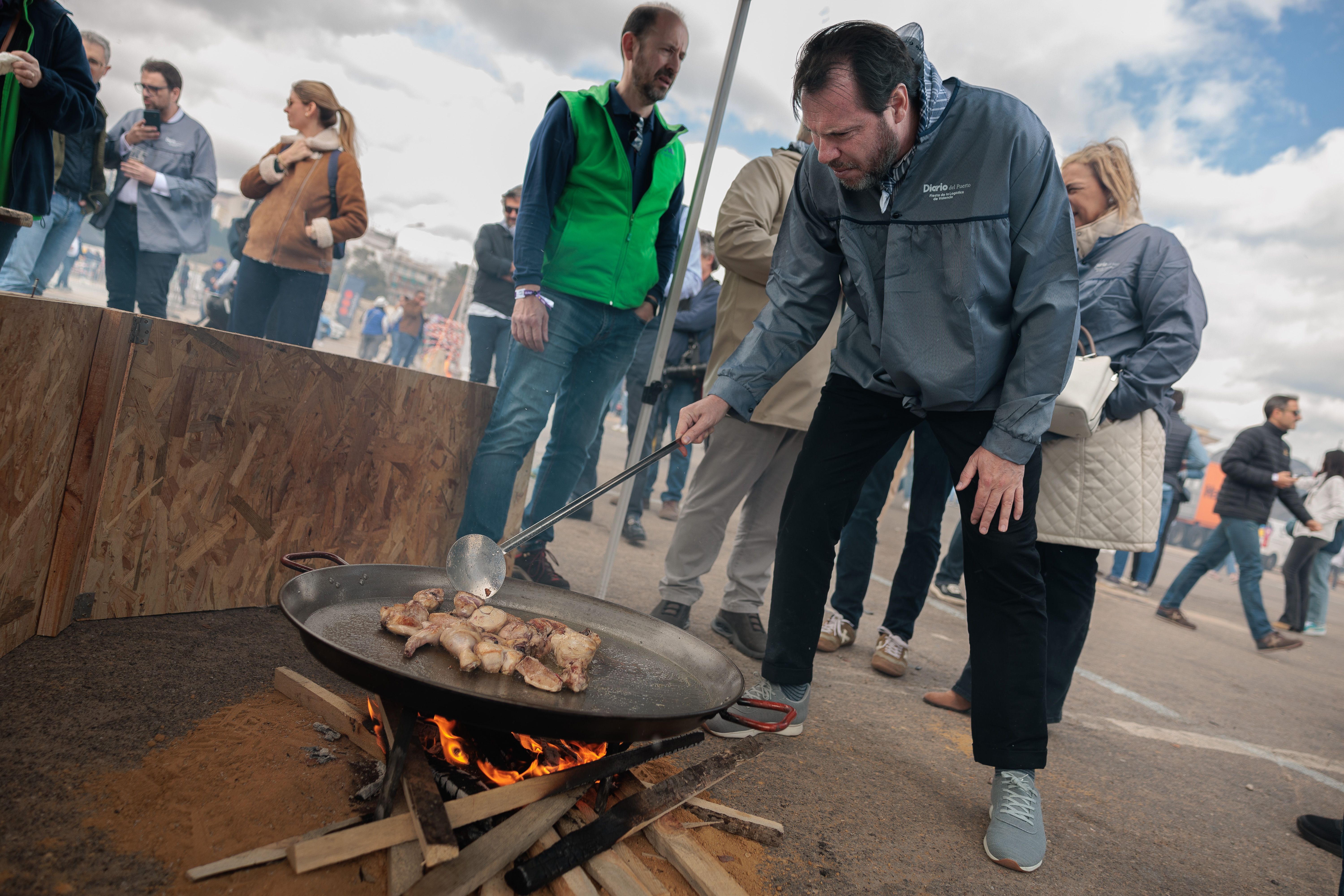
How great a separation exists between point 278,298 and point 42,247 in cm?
243

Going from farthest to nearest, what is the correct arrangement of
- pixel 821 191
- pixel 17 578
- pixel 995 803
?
pixel 821 191 → pixel 995 803 → pixel 17 578

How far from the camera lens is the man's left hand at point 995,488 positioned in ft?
6.98

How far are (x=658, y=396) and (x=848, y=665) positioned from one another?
5.28 ft

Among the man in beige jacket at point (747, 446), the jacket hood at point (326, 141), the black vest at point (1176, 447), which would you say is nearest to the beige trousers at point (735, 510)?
the man in beige jacket at point (747, 446)

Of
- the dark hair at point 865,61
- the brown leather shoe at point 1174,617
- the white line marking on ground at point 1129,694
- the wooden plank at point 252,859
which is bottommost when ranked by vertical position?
the wooden plank at point 252,859

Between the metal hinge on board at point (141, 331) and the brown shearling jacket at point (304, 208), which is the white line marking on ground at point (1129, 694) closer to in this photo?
the metal hinge on board at point (141, 331)

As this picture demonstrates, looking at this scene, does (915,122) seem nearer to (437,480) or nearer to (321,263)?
(437,480)

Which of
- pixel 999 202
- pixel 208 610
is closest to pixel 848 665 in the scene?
pixel 999 202

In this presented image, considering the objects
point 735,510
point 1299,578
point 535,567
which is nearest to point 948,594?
point 735,510

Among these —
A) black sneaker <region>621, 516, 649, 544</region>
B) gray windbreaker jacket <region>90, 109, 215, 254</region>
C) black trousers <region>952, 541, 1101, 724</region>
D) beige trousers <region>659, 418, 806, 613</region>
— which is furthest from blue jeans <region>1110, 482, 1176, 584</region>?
gray windbreaker jacket <region>90, 109, 215, 254</region>

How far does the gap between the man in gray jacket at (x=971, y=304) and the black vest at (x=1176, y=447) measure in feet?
26.1

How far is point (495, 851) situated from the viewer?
1.50 meters

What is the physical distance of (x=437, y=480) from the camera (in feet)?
10.8

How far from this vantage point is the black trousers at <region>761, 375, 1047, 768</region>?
86.0 inches
